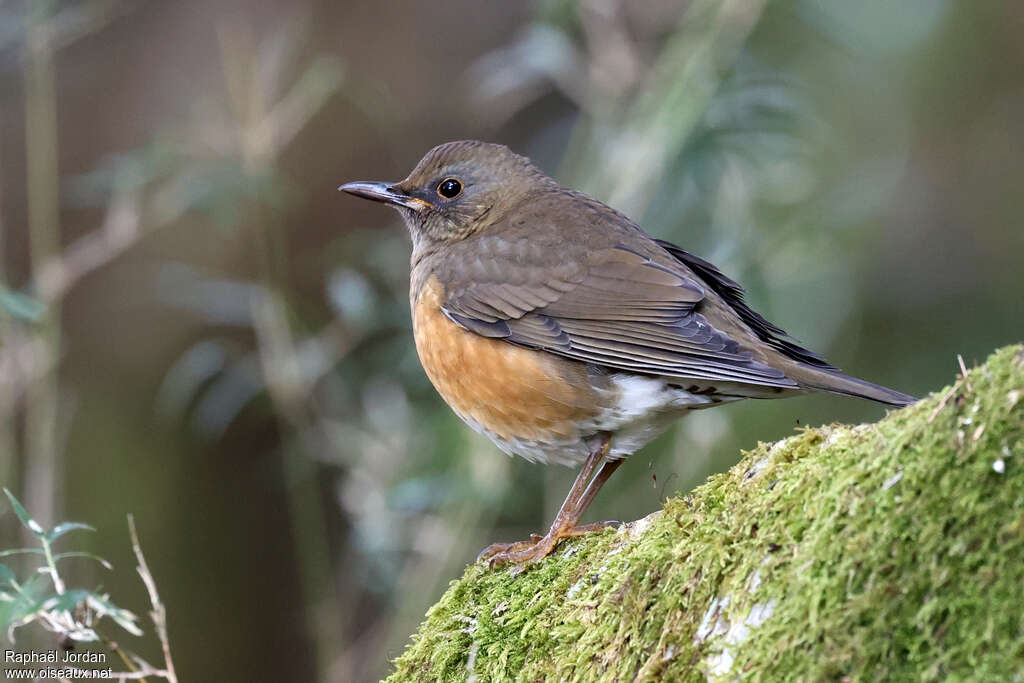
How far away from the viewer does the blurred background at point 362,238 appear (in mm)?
5215

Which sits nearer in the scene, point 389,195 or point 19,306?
point 19,306

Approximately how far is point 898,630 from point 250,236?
717 cm

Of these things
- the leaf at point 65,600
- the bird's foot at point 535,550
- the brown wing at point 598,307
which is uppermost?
the brown wing at point 598,307

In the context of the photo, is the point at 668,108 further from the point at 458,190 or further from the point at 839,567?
the point at 839,567

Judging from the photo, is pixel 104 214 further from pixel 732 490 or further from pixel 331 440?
pixel 732 490

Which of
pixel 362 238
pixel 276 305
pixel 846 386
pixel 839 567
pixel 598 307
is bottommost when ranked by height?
pixel 839 567

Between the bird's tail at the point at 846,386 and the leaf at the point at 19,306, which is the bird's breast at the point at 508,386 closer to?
the bird's tail at the point at 846,386

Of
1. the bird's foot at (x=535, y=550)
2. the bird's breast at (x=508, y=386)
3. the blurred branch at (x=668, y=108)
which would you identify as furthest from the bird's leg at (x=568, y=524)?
the blurred branch at (x=668, y=108)

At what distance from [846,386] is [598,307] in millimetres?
1179

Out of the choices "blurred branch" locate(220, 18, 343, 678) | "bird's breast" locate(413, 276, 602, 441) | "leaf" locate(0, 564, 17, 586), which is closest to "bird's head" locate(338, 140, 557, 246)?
"blurred branch" locate(220, 18, 343, 678)

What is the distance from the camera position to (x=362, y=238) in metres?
6.27

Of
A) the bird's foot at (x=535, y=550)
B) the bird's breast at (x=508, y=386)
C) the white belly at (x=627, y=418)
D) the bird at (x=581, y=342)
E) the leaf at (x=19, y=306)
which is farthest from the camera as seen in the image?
the bird's breast at (x=508, y=386)

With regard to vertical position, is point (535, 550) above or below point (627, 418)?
below

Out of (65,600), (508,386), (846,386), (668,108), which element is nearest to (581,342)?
(508,386)
